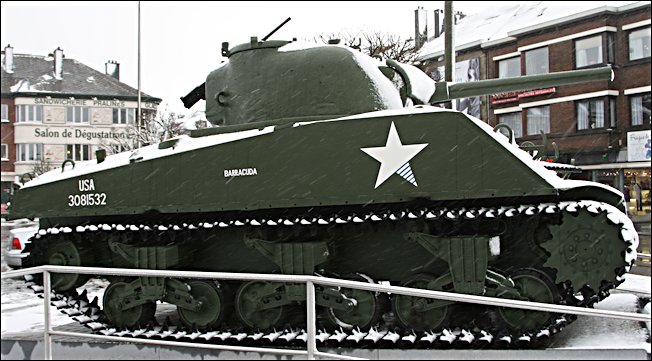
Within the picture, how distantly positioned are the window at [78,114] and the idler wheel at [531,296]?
1512 inches

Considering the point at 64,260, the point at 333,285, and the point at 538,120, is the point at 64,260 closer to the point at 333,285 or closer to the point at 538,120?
the point at 333,285

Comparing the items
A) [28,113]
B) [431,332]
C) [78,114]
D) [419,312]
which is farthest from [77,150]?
[431,332]

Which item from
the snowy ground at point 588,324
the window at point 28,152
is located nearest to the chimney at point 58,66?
the window at point 28,152

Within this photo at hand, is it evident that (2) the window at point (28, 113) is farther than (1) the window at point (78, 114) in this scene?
Yes

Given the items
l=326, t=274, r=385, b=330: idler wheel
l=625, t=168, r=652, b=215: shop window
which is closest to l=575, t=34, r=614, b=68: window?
l=625, t=168, r=652, b=215: shop window

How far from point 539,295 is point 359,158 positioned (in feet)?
7.94

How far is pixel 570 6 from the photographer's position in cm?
3036

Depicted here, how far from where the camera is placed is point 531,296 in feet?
26.1

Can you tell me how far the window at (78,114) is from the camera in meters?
43.0

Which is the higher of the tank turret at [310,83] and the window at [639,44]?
the window at [639,44]

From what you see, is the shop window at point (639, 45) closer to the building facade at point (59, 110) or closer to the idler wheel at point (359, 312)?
the building facade at point (59, 110)

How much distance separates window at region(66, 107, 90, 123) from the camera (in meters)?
43.0

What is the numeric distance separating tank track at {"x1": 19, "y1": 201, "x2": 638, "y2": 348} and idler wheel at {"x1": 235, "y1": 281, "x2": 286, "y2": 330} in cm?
17

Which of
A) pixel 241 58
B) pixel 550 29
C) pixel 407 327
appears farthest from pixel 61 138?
pixel 407 327
